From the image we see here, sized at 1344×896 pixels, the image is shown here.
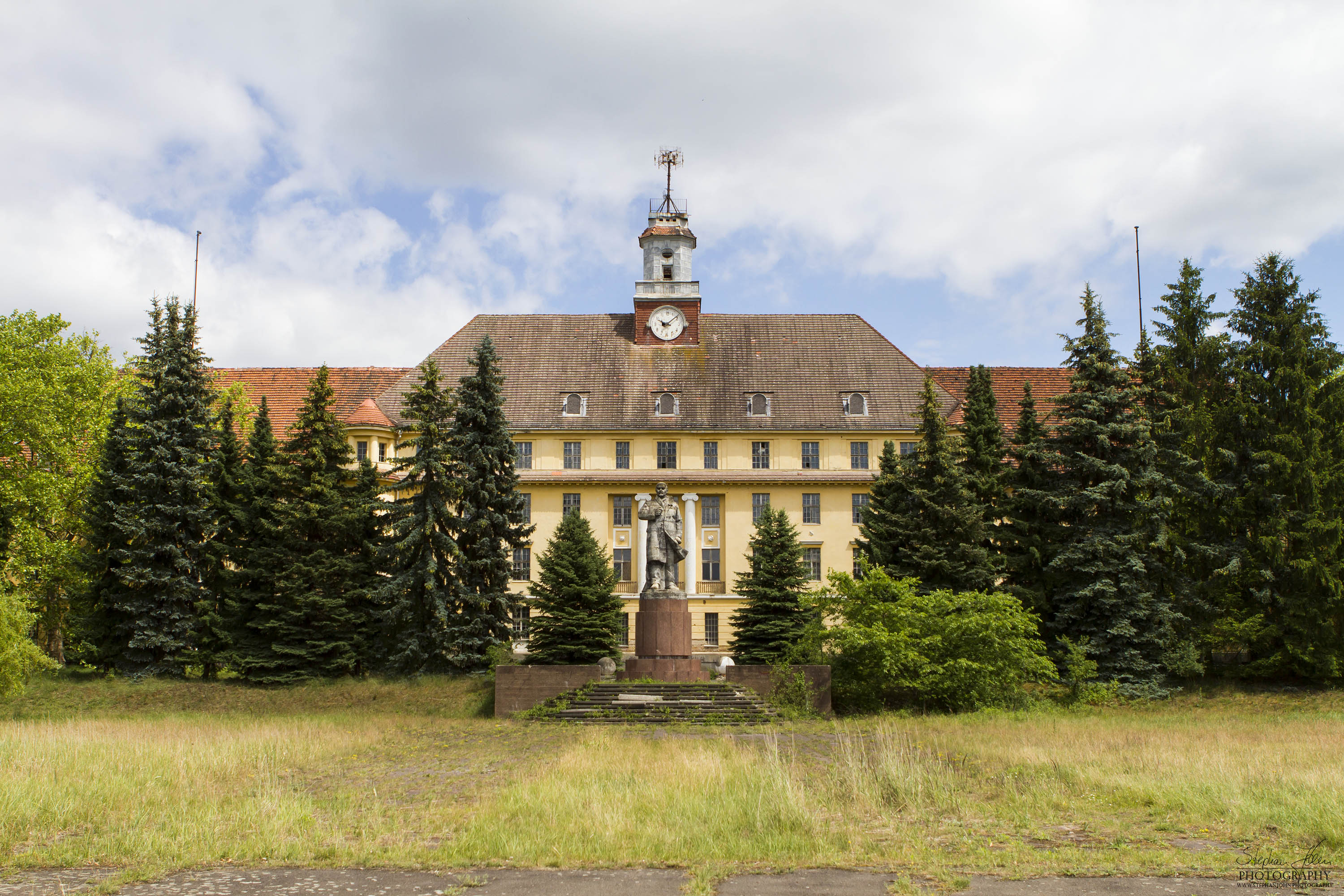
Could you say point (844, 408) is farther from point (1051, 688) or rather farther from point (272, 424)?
point (272, 424)

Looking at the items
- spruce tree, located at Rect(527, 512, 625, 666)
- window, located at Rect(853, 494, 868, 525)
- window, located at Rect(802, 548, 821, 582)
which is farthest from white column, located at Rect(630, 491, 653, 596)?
window, located at Rect(853, 494, 868, 525)

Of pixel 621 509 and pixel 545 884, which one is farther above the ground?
pixel 621 509

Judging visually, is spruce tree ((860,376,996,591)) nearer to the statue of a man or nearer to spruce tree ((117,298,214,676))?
the statue of a man

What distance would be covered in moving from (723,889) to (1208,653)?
29.9 metres

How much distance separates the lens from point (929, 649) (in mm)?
25609

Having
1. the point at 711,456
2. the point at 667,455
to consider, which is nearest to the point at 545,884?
the point at 667,455

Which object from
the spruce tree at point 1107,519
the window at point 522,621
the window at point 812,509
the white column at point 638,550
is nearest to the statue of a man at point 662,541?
the window at point 522,621

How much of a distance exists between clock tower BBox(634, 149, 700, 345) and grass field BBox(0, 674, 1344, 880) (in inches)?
1199

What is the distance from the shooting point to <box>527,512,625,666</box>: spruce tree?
108 ft

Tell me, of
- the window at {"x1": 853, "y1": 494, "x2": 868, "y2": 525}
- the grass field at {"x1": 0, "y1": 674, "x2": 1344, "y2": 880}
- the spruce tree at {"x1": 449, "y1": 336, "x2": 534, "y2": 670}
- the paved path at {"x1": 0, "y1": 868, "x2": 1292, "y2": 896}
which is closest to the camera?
the paved path at {"x1": 0, "y1": 868, "x2": 1292, "y2": 896}

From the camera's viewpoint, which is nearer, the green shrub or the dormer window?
the green shrub

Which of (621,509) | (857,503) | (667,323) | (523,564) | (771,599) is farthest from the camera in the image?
(667,323)

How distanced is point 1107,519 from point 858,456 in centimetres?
1532

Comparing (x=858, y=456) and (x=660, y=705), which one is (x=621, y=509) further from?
(x=660, y=705)
